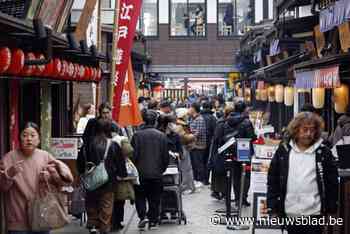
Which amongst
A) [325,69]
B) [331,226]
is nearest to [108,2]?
[325,69]

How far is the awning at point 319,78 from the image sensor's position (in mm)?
12328

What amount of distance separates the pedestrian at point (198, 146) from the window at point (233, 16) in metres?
26.1

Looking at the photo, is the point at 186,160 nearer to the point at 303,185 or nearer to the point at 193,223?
the point at 193,223

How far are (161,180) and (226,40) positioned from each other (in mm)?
32356

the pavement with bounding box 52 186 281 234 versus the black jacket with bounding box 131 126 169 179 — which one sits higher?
the black jacket with bounding box 131 126 169 179

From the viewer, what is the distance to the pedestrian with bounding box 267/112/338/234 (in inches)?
276

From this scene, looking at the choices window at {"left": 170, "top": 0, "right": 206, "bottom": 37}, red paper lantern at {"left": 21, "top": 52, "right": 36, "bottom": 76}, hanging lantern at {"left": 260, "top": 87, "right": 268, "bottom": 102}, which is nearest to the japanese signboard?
red paper lantern at {"left": 21, "top": 52, "right": 36, "bottom": 76}

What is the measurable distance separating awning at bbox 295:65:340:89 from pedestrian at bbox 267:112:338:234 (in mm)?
5181

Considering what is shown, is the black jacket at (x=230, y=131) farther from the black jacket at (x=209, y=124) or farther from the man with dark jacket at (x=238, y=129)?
the black jacket at (x=209, y=124)

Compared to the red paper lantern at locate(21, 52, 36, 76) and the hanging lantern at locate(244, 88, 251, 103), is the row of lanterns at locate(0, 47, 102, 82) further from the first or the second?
the hanging lantern at locate(244, 88, 251, 103)

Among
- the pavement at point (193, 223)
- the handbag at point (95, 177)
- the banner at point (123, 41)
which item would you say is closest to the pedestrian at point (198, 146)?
the pavement at point (193, 223)

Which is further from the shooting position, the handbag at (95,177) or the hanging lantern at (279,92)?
the hanging lantern at (279,92)

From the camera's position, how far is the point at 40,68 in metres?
10.1

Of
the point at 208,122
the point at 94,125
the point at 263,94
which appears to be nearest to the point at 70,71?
the point at 94,125
